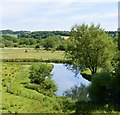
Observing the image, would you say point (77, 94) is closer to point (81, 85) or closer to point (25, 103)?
point (81, 85)

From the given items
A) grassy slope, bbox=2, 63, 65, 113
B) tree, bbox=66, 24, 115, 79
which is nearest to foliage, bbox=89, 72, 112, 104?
grassy slope, bbox=2, 63, 65, 113

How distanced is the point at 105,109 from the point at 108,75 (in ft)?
19.4

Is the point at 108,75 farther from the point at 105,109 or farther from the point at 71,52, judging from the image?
the point at 71,52

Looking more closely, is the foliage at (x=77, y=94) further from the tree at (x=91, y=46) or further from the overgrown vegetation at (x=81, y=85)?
the tree at (x=91, y=46)

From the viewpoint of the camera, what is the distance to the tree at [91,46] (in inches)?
1747

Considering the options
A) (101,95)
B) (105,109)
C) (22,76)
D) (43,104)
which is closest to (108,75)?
(101,95)

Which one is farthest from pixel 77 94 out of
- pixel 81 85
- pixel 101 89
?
pixel 101 89

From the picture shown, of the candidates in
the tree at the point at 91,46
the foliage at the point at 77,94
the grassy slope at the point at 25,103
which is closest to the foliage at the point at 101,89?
the grassy slope at the point at 25,103

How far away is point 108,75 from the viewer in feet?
97.8

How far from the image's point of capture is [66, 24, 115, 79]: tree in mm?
44375

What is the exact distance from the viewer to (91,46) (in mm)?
44188

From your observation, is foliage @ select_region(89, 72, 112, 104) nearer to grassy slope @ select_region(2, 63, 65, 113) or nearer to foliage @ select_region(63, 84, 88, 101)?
grassy slope @ select_region(2, 63, 65, 113)

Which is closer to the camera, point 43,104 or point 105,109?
point 105,109

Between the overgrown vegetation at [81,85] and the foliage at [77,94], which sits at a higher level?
the overgrown vegetation at [81,85]
